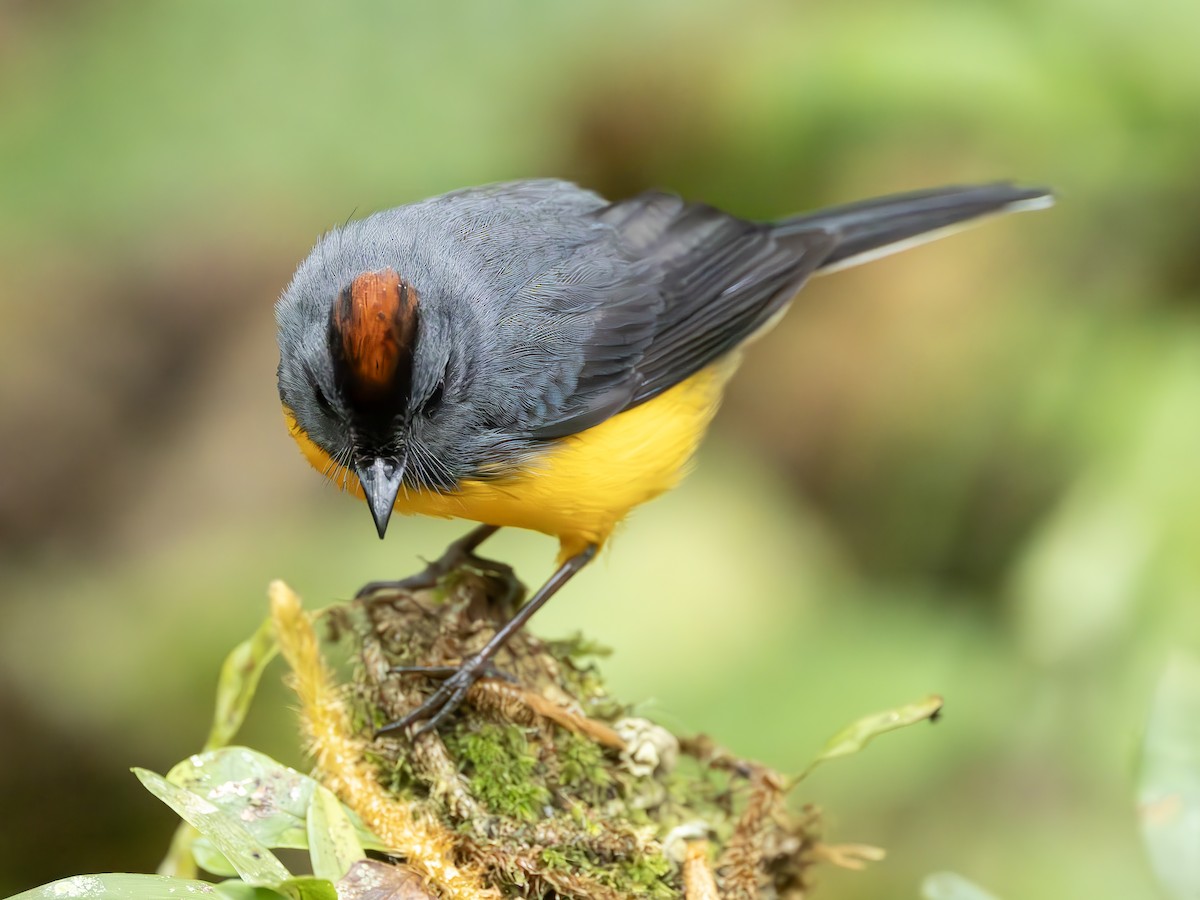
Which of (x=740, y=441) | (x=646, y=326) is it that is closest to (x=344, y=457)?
(x=646, y=326)

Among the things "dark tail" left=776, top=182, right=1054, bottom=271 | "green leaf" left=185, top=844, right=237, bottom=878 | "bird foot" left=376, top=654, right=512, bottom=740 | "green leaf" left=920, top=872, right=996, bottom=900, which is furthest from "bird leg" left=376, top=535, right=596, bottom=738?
"dark tail" left=776, top=182, right=1054, bottom=271

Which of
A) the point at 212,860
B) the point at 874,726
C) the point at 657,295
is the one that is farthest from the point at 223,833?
the point at 657,295

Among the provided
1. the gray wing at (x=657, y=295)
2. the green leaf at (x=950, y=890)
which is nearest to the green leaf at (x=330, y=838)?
the green leaf at (x=950, y=890)

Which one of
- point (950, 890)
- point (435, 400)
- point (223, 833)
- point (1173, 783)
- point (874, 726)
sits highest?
point (435, 400)

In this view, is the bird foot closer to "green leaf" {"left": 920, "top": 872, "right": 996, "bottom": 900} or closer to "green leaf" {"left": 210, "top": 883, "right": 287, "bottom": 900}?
"green leaf" {"left": 210, "top": 883, "right": 287, "bottom": 900}

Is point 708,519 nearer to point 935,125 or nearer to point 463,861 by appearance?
point 935,125

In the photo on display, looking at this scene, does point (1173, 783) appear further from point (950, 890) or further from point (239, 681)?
point (239, 681)
